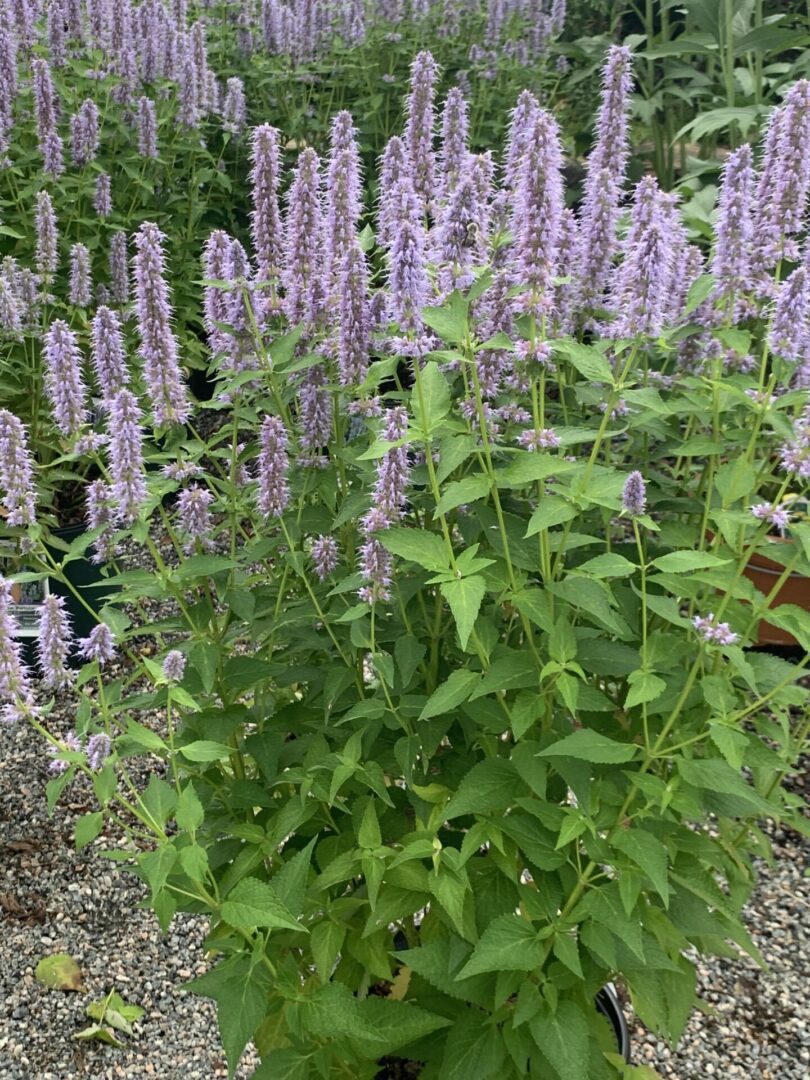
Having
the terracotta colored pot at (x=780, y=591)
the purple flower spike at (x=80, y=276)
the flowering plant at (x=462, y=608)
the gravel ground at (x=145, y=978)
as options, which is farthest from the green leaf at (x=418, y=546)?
the purple flower spike at (x=80, y=276)

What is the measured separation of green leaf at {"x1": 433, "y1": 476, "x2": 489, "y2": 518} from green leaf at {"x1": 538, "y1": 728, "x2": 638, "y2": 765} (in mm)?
427

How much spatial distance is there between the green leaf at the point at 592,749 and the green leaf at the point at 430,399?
56cm

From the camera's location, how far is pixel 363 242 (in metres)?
2.08

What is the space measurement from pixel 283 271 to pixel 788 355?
102cm

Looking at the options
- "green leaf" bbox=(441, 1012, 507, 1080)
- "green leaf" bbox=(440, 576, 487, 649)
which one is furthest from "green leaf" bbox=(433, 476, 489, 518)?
"green leaf" bbox=(441, 1012, 507, 1080)

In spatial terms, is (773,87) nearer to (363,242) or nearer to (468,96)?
(468,96)

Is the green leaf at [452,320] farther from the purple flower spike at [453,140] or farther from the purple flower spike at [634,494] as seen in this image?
the purple flower spike at [453,140]

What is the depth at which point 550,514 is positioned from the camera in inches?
66.3

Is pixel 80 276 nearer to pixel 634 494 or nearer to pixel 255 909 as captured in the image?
pixel 634 494

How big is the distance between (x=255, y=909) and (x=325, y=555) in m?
0.74

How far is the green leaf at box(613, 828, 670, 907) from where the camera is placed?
1.66 meters

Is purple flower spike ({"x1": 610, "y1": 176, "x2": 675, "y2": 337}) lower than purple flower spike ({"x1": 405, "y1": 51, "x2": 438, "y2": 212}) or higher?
lower

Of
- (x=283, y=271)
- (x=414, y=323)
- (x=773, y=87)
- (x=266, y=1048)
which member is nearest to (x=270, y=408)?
(x=283, y=271)

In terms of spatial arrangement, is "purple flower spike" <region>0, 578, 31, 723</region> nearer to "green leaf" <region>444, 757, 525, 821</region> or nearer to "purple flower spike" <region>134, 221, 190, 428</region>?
"purple flower spike" <region>134, 221, 190, 428</region>
